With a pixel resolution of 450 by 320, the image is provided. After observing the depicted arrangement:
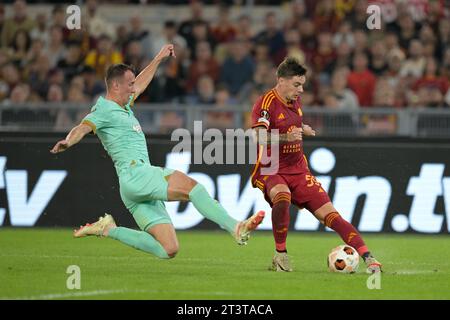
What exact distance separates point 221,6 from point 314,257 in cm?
840

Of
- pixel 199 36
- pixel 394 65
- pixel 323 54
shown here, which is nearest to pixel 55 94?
pixel 199 36

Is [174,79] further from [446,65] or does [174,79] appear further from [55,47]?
[446,65]

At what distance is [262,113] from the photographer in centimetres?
1112

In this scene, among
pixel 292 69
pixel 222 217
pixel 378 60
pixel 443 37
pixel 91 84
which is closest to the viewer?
pixel 222 217

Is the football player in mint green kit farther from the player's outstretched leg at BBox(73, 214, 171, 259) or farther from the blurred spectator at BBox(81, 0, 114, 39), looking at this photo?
the blurred spectator at BBox(81, 0, 114, 39)

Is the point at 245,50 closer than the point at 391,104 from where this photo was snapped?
No

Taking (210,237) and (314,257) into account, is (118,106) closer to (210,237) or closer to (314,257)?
(314,257)

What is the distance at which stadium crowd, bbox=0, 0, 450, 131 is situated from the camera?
18.1 m

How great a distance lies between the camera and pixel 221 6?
20.1 metres

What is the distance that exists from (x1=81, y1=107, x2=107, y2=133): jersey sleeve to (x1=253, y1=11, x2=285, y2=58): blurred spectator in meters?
9.00

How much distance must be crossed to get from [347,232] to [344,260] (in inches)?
11.3

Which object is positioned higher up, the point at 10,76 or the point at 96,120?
the point at 96,120

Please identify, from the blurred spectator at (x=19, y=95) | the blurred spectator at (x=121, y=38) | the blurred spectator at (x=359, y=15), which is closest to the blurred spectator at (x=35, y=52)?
the blurred spectator at (x=19, y=95)

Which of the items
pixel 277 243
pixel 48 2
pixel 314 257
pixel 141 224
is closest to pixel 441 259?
pixel 314 257
